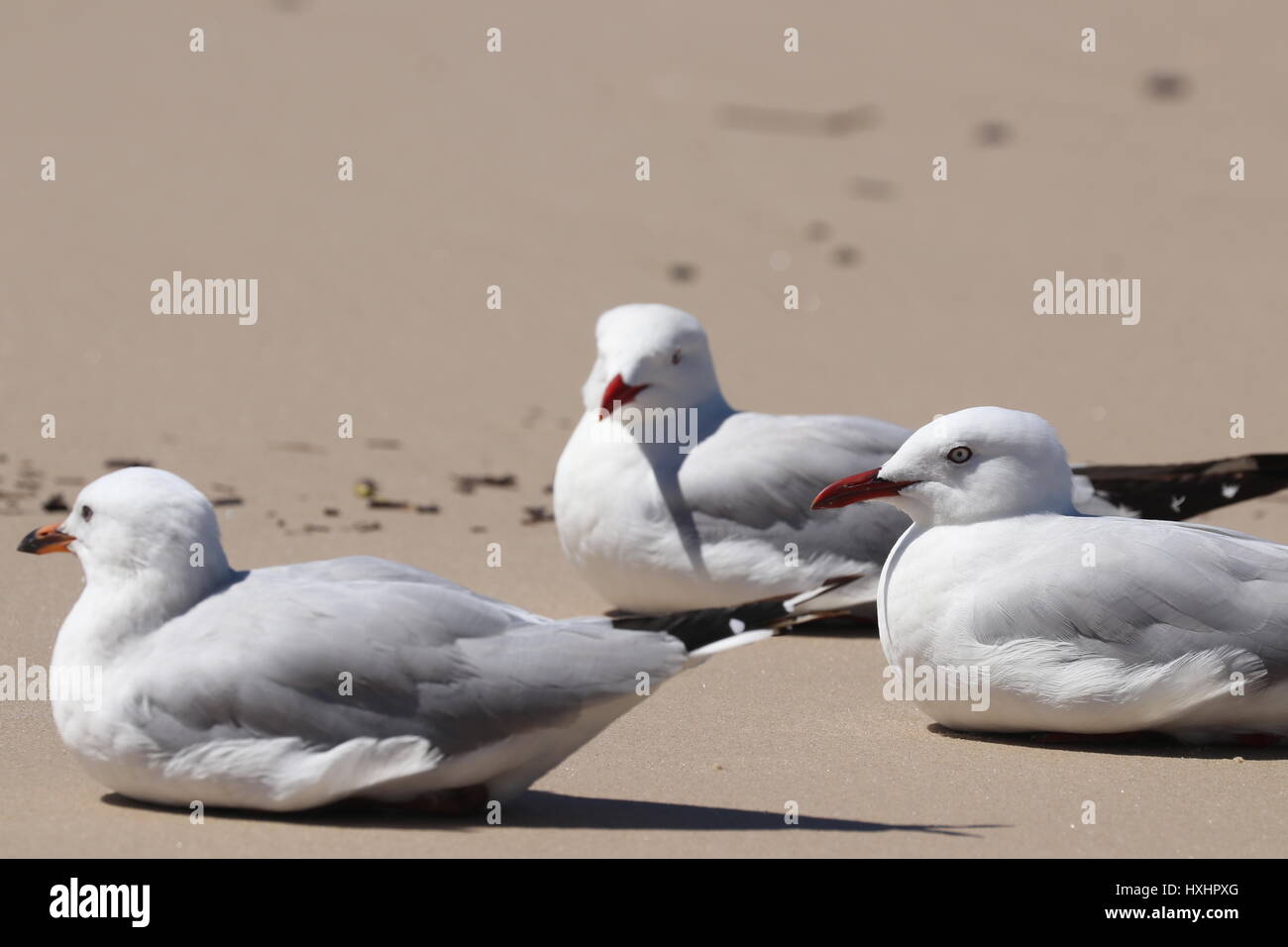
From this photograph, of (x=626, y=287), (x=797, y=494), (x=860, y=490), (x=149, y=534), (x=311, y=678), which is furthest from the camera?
(x=626, y=287)

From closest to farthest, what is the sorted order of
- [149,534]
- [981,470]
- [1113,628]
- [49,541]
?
[149,534] → [49,541] → [1113,628] → [981,470]

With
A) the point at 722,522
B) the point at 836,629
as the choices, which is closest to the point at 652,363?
the point at 722,522

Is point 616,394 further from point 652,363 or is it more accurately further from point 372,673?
point 372,673

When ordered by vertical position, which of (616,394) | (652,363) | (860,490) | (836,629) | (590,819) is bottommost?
(590,819)

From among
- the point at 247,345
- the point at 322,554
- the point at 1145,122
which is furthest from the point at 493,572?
the point at 1145,122

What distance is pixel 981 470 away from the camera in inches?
238

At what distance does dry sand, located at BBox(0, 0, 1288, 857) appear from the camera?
5363mm

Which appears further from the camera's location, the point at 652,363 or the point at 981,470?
the point at 652,363

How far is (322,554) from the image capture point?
838cm

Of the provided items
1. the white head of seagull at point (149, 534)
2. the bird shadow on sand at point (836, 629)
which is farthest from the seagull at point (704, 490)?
the white head of seagull at point (149, 534)

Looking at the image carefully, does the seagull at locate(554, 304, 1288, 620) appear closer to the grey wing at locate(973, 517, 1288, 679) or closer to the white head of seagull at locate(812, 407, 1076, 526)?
the white head of seagull at locate(812, 407, 1076, 526)

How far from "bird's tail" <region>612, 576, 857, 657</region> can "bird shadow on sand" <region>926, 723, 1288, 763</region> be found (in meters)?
1.28

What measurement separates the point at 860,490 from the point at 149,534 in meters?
2.26

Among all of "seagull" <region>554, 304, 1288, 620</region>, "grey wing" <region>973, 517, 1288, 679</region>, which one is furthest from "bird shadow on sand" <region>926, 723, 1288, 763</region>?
"seagull" <region>554, 304, 1288, 620</region>
